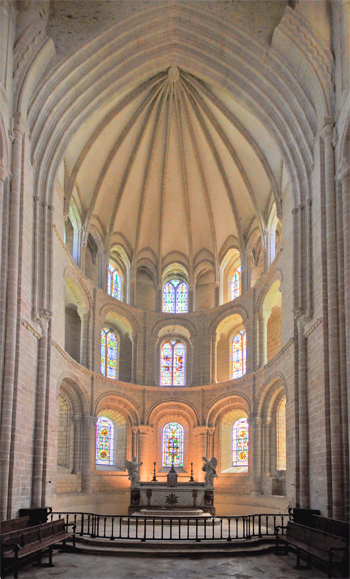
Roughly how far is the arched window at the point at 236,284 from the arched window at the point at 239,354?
1.99 metres

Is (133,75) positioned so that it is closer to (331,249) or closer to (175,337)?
(331,249)

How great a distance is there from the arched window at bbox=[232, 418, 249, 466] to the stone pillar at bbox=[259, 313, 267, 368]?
3.93 metres

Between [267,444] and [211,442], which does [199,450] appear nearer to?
[211,442]

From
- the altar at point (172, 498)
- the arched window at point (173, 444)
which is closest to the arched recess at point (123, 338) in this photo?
the arched window at point (173, 444)

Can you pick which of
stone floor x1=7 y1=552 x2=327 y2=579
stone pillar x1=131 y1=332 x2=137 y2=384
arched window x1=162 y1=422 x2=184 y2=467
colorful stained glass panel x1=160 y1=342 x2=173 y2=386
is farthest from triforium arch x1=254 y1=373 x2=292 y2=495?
stone floor x1=7 y1=552 x2=327 y2=579

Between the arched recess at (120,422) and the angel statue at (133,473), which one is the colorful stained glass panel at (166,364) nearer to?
the arched recess at (120,422)

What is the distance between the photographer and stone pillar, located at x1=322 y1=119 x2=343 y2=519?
47.3 feet

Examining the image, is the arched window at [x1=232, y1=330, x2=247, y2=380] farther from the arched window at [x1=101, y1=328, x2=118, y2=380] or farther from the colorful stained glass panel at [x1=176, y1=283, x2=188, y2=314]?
the arched window at [x1=101, y1=328, x2=118, y2=380]

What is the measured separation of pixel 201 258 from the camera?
3162cm

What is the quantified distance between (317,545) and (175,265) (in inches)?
829

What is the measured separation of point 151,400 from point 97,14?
1769 centimetres

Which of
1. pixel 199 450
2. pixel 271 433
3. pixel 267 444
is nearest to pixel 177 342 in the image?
pixel 199 450

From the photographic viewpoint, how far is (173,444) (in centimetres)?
2972

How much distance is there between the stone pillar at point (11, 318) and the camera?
14957 millimetres
